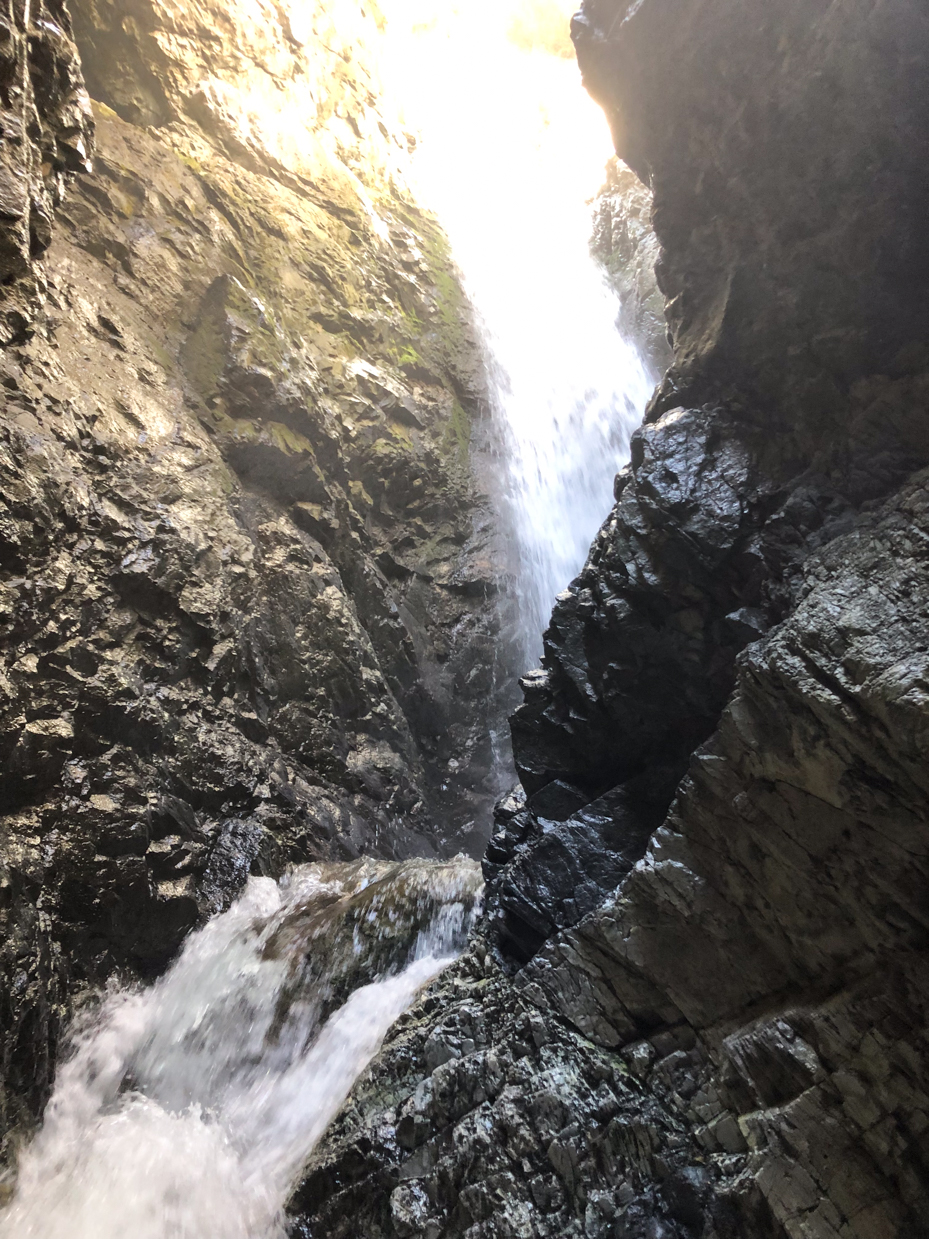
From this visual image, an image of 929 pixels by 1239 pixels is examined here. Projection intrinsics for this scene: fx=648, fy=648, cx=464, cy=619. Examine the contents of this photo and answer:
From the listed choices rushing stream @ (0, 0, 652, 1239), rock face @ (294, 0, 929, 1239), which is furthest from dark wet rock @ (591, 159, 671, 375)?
rock face @ (294, 0, 929, 1239)

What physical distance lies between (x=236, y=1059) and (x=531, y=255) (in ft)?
79.8

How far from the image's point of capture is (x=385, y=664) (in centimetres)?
1236

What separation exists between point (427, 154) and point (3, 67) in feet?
61.8

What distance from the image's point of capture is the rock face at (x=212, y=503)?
7.05 meters

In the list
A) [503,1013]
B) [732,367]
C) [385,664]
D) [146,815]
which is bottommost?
[503,1013]

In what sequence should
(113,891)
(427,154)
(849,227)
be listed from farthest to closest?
(427,154) < (113,891) < (849,227)

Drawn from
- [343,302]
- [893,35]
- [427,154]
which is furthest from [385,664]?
[427,154]

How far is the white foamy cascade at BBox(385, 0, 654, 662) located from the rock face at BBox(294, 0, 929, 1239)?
7.62 m

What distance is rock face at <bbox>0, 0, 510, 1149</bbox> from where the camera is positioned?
23.1ft

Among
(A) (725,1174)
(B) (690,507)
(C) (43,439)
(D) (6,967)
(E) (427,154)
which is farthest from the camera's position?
(E) (427,154)

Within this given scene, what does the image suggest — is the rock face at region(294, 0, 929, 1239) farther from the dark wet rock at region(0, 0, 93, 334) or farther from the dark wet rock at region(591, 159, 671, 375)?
the dark wet rock at region(591, 159, 671, 375)

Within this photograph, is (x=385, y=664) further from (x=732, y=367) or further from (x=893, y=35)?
(x=893, y=35)

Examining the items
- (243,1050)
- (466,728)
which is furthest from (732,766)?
(466,728)

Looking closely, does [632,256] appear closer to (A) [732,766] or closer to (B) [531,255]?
(B) [531,255]
